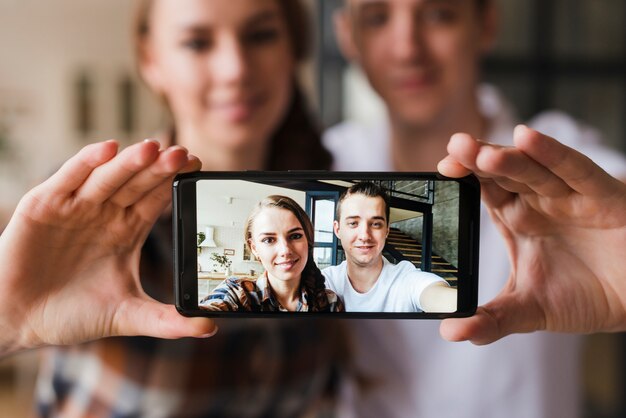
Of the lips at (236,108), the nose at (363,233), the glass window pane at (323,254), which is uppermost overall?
the lips at (236,108)

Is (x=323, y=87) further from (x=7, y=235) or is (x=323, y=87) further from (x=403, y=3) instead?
(x=7, y=235)

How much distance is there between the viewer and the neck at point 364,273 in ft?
0.93

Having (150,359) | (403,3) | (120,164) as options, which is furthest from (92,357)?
(403,3)

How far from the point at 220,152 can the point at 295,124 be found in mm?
116

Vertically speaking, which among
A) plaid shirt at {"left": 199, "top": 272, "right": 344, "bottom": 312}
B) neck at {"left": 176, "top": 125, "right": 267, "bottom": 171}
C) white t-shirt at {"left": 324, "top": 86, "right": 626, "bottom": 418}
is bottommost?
white t-shirt at {"left": 324, "top": 86, "right": 626, "bottom": 418}

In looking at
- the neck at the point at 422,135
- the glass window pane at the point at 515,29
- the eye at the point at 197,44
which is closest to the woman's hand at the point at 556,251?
the neck at the point at 422,135

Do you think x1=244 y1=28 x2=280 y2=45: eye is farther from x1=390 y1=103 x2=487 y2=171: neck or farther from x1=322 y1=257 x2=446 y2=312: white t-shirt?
x1=322 y1=257 x2=446 y2=312: white t-shirt

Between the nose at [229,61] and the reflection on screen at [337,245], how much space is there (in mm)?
311

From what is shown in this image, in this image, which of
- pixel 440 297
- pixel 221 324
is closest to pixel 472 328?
pixel 440 297

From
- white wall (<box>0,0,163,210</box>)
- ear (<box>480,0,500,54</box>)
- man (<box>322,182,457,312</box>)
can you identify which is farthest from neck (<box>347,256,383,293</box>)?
white wall (<box>0,0,163,210</box>)

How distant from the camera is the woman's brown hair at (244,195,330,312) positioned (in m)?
0.28

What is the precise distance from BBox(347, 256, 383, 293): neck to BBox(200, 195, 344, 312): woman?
0.04 feet

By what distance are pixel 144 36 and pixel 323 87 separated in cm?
46

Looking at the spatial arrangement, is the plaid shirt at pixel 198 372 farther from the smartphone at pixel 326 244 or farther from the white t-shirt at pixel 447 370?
the smartphone at pixel 326 244
